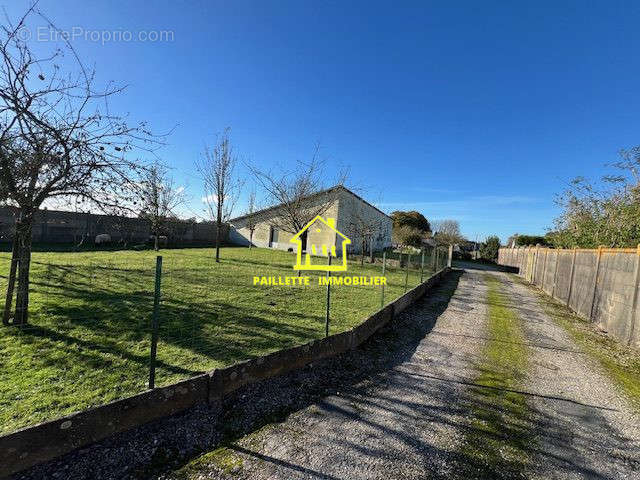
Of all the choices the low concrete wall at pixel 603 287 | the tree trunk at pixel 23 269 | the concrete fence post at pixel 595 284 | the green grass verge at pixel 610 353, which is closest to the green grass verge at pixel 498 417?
the green grass verge at pixel 610 353

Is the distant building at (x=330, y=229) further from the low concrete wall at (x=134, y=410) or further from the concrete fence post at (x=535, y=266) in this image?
the low concrete wall at (x=134, y=410)

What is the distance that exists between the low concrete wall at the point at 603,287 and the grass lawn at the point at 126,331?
4745 millimetres

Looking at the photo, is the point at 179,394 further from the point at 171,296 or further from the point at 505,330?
the point at 505,330

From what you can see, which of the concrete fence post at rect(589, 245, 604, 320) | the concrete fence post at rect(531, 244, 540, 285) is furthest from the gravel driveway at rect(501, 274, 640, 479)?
the concrete fence post at rect(531, 244, 540, 285)

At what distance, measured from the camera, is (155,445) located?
2.32 m

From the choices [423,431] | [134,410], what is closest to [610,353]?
[423,431]

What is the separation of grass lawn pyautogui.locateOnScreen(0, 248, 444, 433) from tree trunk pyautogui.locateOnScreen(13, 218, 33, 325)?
0.18m

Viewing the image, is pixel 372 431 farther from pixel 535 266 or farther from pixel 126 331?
pixel 535 266

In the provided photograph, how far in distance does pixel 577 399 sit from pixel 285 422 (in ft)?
11.6

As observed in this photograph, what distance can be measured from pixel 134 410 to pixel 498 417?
342cm

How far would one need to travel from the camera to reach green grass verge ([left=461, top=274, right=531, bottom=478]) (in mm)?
2369

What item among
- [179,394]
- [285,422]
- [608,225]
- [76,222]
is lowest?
[285,422]

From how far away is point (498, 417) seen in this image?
3.05m

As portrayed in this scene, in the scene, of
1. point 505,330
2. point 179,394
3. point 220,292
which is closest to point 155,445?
point 179,394
